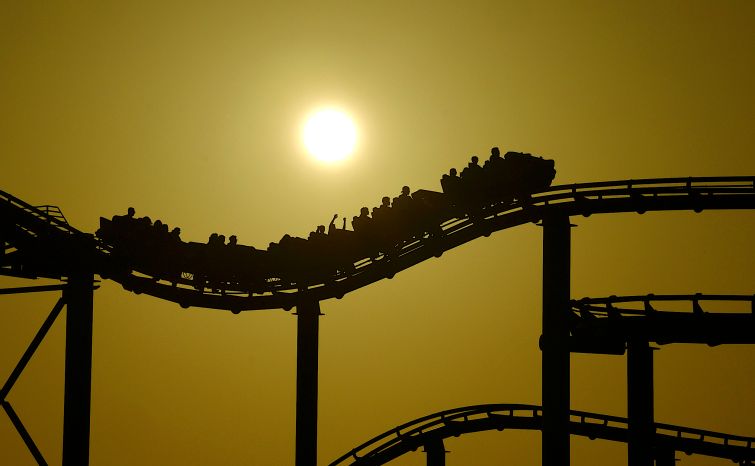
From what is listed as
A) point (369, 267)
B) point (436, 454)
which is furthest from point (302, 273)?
point (436, 454)

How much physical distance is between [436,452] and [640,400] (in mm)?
10554

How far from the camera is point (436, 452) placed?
3306cm

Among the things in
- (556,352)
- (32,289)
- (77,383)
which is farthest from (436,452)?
(32,289)

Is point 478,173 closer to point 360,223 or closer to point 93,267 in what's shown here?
point 360,223

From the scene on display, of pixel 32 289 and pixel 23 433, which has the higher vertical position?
pixel 32 289

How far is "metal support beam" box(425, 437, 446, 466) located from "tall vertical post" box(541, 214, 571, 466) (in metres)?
7.88

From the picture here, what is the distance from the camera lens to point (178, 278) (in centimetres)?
2992

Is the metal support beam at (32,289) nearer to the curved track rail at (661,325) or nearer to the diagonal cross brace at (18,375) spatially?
the diagonal cross brace at (18,375)

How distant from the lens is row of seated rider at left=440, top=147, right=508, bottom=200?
89.0ft

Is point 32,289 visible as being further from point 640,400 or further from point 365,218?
point 640,400

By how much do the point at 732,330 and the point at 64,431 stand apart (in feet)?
53.0

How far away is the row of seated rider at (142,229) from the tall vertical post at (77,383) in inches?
116

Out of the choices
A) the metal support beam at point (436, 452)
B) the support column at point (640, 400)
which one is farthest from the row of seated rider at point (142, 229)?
the support column at point (640, 400)

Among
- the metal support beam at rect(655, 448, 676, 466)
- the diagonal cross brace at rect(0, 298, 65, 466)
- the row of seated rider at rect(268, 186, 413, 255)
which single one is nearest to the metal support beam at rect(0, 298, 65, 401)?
the diagonal cross brace at rect(0, 298, 65, 466)
